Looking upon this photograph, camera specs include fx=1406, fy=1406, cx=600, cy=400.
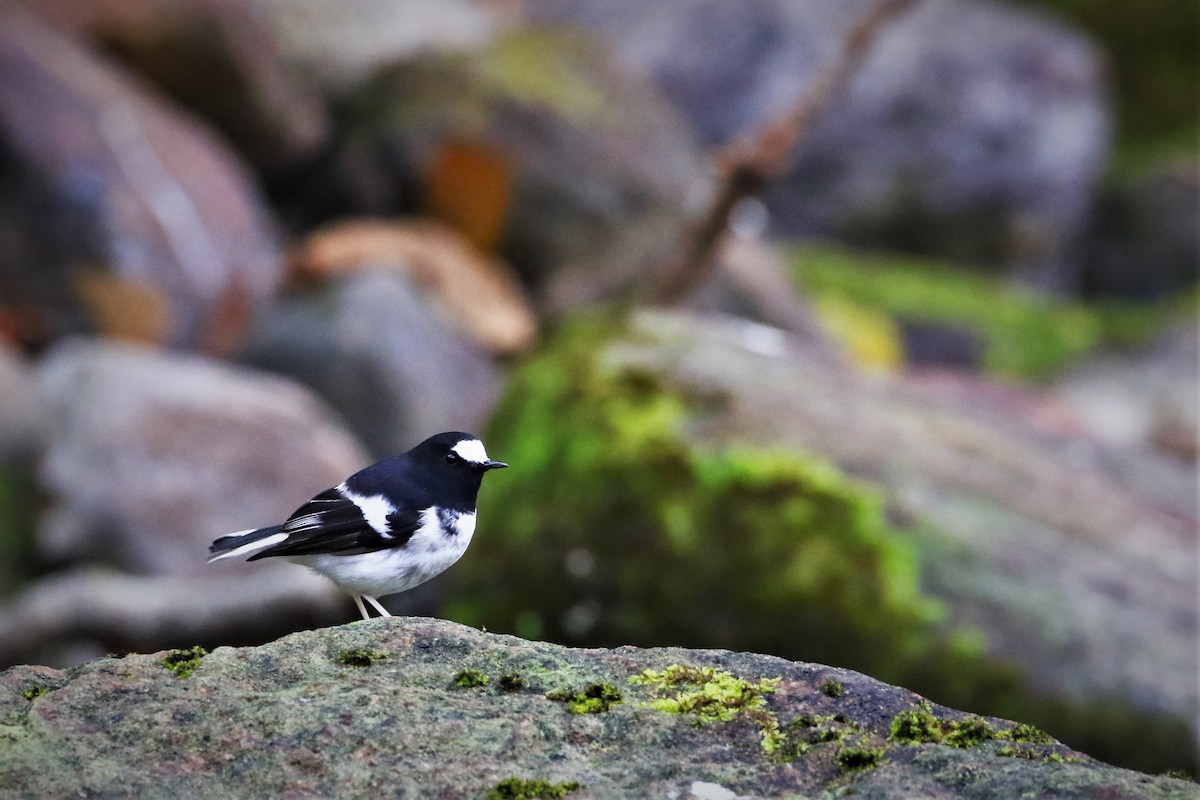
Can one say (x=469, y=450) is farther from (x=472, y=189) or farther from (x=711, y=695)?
(x=472, y=189)

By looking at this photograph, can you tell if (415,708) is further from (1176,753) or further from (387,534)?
(1176,753)

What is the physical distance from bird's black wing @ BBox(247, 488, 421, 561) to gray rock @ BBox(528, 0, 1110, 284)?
49.6ft

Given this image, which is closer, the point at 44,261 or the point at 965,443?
the point at 965,443

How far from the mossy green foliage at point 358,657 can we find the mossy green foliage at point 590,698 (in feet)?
1.69

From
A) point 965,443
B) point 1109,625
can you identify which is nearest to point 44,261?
point 965,443

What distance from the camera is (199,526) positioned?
9.62m

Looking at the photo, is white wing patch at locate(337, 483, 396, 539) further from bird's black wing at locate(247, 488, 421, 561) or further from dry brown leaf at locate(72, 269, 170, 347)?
dry brown leaf at locate(72, 269, 170, 347)

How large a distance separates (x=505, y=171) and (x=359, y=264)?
85.8 inches

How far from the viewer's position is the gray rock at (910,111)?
1966 centimetres

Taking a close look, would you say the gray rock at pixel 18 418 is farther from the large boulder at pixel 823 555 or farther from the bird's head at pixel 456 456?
the bird's head at pixel 456 456

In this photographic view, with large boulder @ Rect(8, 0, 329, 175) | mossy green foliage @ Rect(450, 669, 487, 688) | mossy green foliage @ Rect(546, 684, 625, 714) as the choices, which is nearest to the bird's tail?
mossy green foliage @ Rect(450, 669, 487, 688)

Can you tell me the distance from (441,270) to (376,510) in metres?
8.68

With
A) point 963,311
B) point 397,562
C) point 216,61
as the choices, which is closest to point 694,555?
point 397,562

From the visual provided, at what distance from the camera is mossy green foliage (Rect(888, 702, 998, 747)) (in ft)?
11.8
